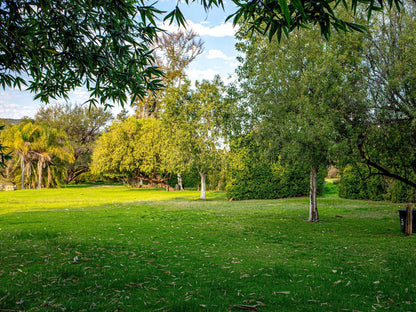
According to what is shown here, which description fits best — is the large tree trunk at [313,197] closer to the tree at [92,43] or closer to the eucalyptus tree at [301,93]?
the eucalyptus tree at [301,93]

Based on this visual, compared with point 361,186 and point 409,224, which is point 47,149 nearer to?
point 361,186

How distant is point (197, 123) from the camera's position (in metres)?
22.8

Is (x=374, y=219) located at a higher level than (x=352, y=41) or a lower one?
lower

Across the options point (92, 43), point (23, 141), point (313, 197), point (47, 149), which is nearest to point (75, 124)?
point (47, 149)

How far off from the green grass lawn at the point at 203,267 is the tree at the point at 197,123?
11.5 m

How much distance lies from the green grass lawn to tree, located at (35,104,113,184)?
1536 inches

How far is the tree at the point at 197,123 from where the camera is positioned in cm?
2234

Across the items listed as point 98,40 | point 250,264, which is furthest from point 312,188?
point 98,40

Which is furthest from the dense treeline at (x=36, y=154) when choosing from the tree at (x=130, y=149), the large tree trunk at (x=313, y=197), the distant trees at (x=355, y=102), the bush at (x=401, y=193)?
the bush at (x=401, y=193)

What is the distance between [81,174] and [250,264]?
50.8m

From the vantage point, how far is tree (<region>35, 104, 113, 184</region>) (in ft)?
156

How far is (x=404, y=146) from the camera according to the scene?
8984 millimetres

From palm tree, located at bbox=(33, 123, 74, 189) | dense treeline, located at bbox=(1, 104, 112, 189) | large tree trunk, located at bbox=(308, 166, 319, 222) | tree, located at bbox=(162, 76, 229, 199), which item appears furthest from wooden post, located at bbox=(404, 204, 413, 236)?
palm tree, located at bbox=(33, 123, 74, 189)

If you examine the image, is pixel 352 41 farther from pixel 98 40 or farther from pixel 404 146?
pixel 98 40
